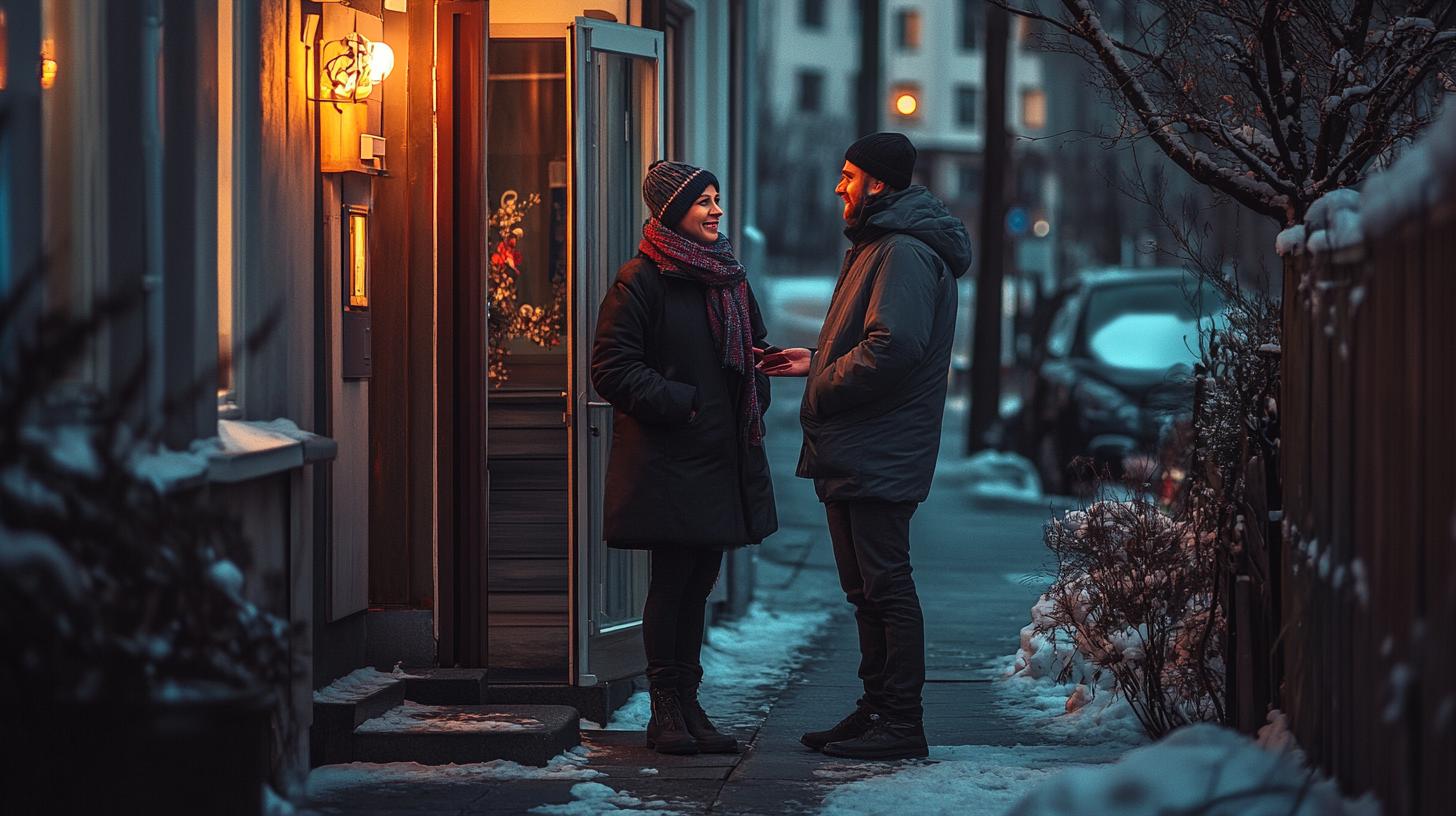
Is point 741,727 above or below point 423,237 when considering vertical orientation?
below

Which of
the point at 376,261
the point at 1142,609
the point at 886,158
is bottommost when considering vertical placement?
the point at 1142,609

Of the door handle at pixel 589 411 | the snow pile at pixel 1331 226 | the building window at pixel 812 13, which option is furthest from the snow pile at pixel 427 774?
the building window at pixel 812 13

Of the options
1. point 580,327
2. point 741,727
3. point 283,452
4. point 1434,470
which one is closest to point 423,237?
point 580,327

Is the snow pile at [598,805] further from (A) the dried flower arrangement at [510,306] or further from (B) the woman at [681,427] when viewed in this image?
(A) the dried flower arrangement at [510,306]

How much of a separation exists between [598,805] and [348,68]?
2411 millimetres

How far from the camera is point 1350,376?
10.5 ft

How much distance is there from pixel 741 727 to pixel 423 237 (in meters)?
2.10

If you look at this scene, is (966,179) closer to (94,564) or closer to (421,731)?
(421,731)

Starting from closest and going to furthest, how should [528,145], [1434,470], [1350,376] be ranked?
[1434,470] < [1350,376] < [528,145]

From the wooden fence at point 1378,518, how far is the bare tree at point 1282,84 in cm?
128

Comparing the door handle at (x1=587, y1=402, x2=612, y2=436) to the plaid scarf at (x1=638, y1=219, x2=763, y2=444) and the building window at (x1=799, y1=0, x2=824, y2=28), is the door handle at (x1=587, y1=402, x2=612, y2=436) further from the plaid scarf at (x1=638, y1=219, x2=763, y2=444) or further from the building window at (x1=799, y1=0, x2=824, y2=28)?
the building window at (x1=799, y1=0, x2=824, y2=28)

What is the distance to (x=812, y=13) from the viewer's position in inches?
2781

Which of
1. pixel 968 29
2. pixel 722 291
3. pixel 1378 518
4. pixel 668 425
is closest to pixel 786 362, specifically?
pixel 722 291

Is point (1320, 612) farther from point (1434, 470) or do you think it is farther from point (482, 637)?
point (482, 637)
